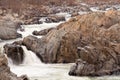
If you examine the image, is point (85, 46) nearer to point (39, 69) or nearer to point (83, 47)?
point (83, 47)

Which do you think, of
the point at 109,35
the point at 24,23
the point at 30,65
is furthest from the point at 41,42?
the point at 24,23

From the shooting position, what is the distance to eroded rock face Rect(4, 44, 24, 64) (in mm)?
32213

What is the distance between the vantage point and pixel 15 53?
32.5 meters

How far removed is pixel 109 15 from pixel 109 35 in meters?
7.54

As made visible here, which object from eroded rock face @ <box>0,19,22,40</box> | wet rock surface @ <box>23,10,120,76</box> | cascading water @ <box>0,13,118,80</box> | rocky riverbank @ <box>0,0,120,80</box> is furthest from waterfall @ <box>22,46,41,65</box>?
eroded rock face @ <box>0,19,22,40</box>

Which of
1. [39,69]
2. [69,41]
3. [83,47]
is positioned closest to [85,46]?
[83,47]

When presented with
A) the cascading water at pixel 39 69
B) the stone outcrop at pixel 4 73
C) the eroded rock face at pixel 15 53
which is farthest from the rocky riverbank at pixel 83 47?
the stone outcrop at pixel 4 73

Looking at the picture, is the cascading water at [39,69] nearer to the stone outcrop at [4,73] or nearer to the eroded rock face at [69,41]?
the eroded rock face at [69,41]

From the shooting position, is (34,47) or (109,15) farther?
(109,15)

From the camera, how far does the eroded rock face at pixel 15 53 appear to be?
32213 millimetres

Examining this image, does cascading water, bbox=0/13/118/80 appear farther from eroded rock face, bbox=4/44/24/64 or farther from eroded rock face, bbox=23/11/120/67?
eroded rock face, bbox=23/11/120/67

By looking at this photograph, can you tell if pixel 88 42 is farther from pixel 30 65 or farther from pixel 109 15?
pixel 109 15

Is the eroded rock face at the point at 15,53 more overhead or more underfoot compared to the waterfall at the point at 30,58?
more overhead

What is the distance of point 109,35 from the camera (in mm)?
33375
